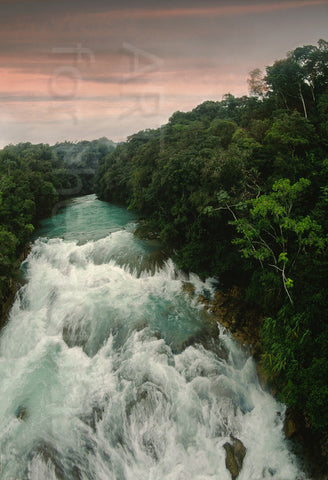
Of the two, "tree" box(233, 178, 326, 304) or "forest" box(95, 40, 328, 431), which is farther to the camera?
"tree" box(233, 178, 326, 304)

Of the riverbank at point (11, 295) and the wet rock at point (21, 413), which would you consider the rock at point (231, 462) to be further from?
the riverbank at point (11, 295)

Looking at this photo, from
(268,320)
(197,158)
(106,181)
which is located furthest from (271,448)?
(106,181)

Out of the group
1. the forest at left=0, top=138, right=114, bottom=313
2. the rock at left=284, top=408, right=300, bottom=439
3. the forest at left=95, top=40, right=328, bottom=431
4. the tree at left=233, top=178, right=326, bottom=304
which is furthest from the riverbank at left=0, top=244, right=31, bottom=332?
the rock at left=284, top=408, right=300, bottom=439

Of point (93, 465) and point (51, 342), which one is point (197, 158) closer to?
point (51, 342)

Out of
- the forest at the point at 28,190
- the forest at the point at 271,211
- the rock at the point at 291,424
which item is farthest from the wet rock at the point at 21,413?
the rock at the point at 291,424

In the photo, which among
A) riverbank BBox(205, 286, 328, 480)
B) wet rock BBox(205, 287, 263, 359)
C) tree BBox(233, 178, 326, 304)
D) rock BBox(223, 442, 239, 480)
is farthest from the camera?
wet rock BBox(205, 287, 263, 359)

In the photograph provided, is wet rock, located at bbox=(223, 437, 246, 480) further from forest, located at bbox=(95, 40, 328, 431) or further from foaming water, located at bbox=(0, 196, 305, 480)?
forest, located at bbox=(95, 40, 328, 431)
